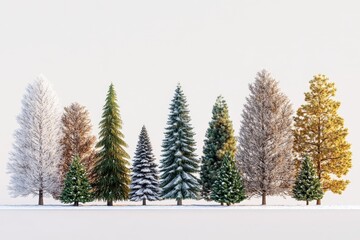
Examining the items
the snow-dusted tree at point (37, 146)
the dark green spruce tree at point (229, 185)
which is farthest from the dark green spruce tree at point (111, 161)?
the dark green spruce tree at point (229, 185)

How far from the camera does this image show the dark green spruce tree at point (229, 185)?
51.3m

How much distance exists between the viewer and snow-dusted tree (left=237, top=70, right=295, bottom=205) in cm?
5319

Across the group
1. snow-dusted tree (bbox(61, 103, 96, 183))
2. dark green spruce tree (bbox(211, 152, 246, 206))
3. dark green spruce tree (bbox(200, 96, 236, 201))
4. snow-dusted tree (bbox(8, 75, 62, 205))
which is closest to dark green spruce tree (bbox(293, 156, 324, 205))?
dark green spruce tree (bbox(211, 152, 246, 206))

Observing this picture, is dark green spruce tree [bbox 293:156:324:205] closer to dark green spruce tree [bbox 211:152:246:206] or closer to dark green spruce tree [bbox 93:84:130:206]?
dark green spruce tree [bbox 211:152:246:206]

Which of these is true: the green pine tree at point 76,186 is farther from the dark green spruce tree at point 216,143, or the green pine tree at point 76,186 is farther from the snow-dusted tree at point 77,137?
the dark green spruce tree at point 216,143

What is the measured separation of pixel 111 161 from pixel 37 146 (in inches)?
305

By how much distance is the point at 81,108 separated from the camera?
197 ft

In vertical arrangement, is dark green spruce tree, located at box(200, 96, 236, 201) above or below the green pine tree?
above

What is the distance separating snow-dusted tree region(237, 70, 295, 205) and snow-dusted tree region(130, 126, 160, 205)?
843 cm

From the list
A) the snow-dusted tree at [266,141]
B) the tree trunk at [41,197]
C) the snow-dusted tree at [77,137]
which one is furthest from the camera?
the snow-dusted tree at [77,137]

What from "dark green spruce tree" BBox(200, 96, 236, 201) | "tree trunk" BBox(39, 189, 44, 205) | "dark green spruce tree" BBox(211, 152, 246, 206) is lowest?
"tree trunk" BBox(39, 189, 44, 205)

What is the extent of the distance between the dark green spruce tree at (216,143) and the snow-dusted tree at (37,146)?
14536 millimetres

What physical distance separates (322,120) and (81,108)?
2444 centimetres

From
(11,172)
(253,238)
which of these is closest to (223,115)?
(11,172)
